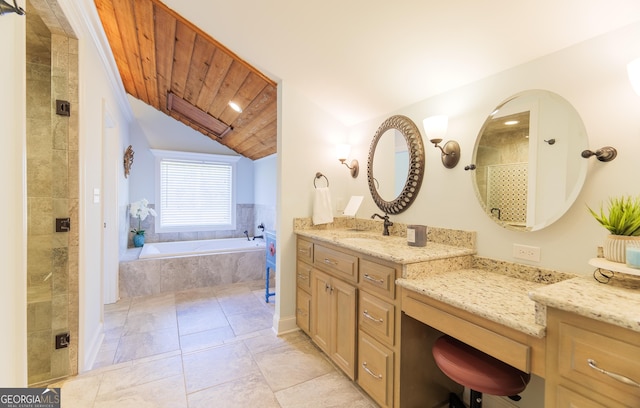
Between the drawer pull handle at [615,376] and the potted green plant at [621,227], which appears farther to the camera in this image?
the potted green plant at [621,227]

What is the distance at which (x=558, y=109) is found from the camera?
1.37 meters

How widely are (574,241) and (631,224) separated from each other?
27 cm

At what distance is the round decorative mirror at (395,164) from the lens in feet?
7.06

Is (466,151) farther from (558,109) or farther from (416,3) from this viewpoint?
(416,3)

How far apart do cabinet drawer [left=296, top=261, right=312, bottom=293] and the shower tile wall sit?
163cm

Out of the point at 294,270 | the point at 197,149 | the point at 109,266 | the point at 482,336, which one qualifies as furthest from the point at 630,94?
the point at 197,149

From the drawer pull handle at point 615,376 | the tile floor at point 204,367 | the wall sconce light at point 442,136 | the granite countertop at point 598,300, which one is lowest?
the tile floor at point 204,367

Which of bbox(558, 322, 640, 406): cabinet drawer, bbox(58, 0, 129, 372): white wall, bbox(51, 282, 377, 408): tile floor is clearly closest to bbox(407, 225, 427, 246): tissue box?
bbox(558, 322, 640, 406): cabinet drawer

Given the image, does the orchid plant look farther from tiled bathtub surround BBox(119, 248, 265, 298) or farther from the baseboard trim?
the baseboard trim

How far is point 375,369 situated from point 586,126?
1674mm

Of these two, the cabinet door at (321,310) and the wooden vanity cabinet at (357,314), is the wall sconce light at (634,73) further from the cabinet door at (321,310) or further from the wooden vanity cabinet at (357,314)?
the cabinet door at (321,310)

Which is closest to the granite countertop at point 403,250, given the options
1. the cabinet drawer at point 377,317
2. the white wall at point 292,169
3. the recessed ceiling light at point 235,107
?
the cabinet drawer at point 377,317

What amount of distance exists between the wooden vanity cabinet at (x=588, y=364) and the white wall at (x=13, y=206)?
1892mm

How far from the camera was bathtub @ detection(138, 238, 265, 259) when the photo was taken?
3.77m
